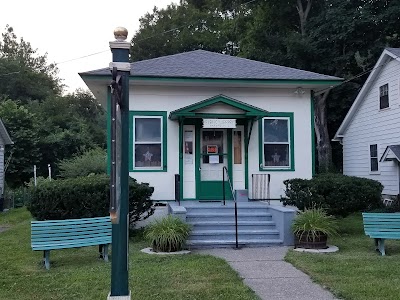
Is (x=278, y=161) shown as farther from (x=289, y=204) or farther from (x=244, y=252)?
(x=244, y=252)

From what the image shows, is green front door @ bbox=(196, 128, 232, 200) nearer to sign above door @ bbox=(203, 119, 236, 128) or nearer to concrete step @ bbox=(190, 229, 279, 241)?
sign above door @ bbox=(203, 119, 236, 128)

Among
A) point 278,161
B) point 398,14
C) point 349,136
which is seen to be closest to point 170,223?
point 278,161

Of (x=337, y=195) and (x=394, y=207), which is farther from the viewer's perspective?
(x=394, y=207)

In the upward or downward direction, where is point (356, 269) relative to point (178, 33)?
downward

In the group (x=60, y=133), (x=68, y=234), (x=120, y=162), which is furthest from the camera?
(x=60, y=133)

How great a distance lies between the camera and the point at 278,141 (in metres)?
12.7

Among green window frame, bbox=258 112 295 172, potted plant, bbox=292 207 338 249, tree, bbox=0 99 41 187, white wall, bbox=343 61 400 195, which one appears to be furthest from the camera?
tree, bbox=0 99 41 187

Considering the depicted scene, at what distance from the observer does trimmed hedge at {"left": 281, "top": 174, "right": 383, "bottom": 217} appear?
10.4m

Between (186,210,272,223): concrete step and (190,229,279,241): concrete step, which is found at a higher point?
(186,210,272,223): concrete step

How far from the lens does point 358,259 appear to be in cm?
793

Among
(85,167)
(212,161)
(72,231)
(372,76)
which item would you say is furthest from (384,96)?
(72,231)

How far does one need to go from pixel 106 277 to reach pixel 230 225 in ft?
12.9

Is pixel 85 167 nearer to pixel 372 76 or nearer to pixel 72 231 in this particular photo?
pixel 372 76

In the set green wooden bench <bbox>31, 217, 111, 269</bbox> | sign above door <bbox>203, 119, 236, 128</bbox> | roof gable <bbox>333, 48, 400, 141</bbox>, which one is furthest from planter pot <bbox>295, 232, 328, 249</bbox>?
roof gable <bbox>333, 48, 400, 141</bbox>
